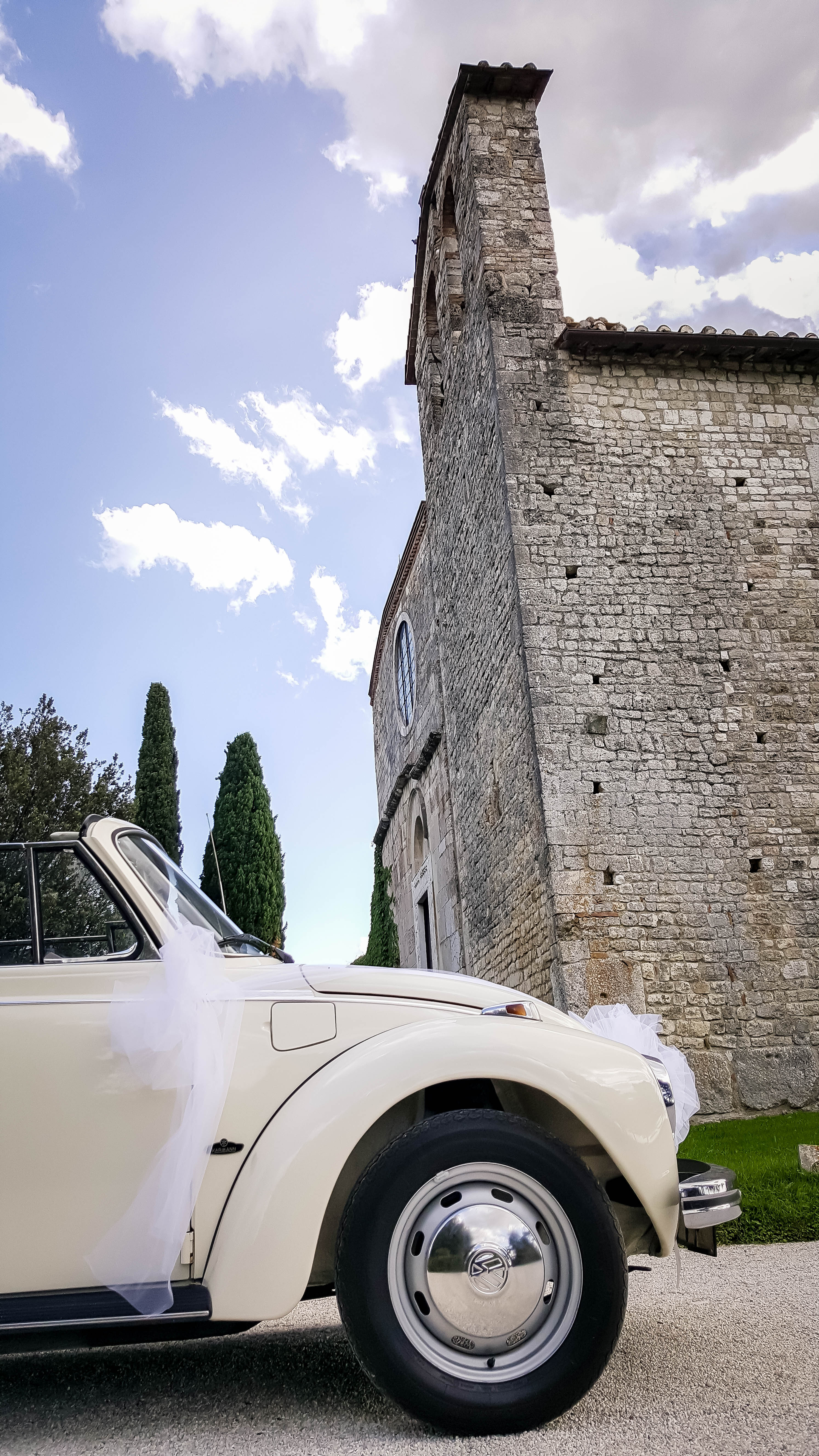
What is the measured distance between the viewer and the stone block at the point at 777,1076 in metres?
9.16

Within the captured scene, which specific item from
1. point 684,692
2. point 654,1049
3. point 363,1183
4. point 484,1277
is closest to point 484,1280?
point 484,1277

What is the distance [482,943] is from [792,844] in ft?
14.9

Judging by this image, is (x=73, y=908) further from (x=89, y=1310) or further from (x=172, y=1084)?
(x=89, y=1310)

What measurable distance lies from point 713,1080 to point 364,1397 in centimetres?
773

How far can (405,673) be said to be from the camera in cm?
1919

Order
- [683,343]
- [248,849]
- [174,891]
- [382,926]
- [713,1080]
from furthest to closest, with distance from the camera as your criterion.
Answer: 1. [382,926]
2. [248,849]
3. [683,343]
4. [713,1080]
5. [174,891]

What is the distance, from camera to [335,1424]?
210 cm

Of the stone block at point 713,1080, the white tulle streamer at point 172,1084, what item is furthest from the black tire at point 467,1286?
the stone block at point 713,1080

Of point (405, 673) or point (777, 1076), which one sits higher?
point (405, 673)

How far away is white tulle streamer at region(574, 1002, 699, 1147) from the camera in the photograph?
2.63m

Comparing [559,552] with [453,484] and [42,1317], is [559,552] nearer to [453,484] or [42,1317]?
[453,484]

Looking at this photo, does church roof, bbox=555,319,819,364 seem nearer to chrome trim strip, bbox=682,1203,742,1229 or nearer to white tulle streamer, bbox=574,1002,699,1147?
white tulle streamer, bbox=574,1002,699,1147

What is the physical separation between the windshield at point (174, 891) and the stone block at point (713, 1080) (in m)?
7.53

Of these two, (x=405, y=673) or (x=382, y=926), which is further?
(x=405, y=673)
